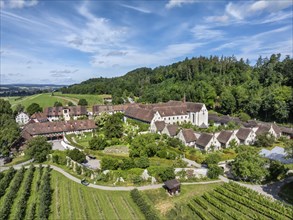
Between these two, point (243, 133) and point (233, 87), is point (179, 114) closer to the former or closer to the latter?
point (243, 133)

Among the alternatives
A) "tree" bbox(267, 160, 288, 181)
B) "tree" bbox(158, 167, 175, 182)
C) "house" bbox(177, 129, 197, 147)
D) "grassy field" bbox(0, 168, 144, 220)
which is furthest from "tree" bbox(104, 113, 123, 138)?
"tree" bbox(267, 160, 288, 181)

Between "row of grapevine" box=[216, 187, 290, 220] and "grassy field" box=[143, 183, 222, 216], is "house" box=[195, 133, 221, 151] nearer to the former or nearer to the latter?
"grassy field" box=[143, 183, 222, 216]

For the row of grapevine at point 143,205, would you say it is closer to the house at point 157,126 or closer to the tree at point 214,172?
the tree at point 214,172

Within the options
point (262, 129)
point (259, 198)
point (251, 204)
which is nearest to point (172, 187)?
point (251, 204)

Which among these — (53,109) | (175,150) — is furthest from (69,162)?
(53,109)

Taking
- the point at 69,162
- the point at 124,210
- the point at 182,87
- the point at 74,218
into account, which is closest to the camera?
the point at 74,218

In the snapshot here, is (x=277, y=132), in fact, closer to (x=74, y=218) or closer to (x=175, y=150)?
(x=175, y=150)
